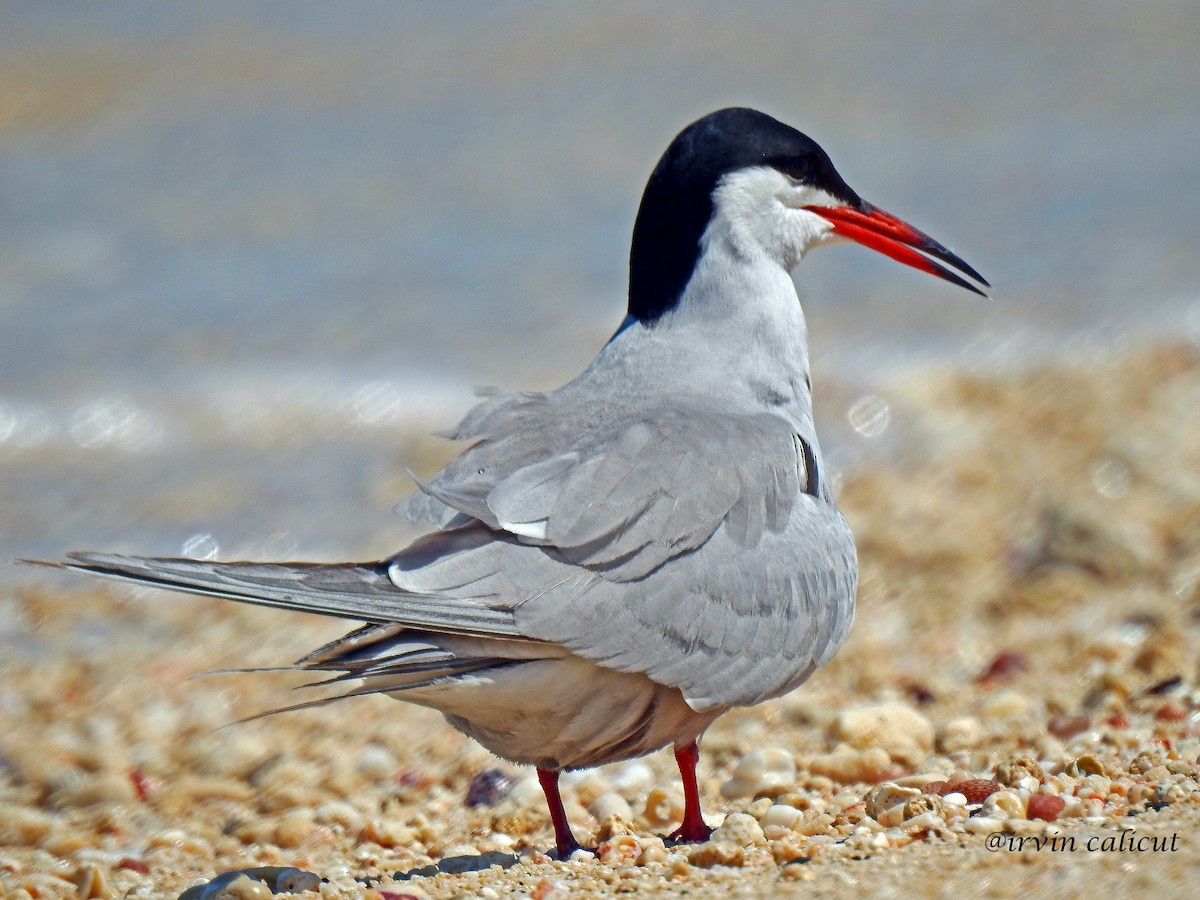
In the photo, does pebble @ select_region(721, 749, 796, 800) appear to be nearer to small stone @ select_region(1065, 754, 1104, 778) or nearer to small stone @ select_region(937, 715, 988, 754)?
small stone @ select_region(937, 715, 988, 754)

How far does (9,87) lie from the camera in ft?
45.6

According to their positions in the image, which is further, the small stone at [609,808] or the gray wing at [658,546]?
the small stone at [609,808]

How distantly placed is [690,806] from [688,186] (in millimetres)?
1608

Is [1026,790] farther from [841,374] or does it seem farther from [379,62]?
[379,62]

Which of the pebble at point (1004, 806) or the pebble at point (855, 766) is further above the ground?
the pebble at point (855, 766)

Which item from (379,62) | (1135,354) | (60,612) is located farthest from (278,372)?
(379,62)

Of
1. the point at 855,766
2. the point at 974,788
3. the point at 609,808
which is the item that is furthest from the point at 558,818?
the point at 974,788

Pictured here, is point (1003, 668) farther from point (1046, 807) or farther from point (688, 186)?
point (688, 186)

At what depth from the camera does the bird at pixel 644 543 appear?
316 cm

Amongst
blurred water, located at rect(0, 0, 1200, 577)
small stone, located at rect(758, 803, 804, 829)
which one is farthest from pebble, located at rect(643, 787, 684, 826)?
Answer: blurred water, located at rect(0, 0, 1200, 577)

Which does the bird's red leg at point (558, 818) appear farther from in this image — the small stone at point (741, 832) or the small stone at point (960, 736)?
the small stone at point (960, 736)

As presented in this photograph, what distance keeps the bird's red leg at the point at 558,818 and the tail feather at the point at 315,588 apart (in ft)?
2.59

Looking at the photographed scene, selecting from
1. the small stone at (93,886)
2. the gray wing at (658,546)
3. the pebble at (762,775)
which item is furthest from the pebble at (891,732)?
the small stone at (93,886)

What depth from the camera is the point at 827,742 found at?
14.9 feet
